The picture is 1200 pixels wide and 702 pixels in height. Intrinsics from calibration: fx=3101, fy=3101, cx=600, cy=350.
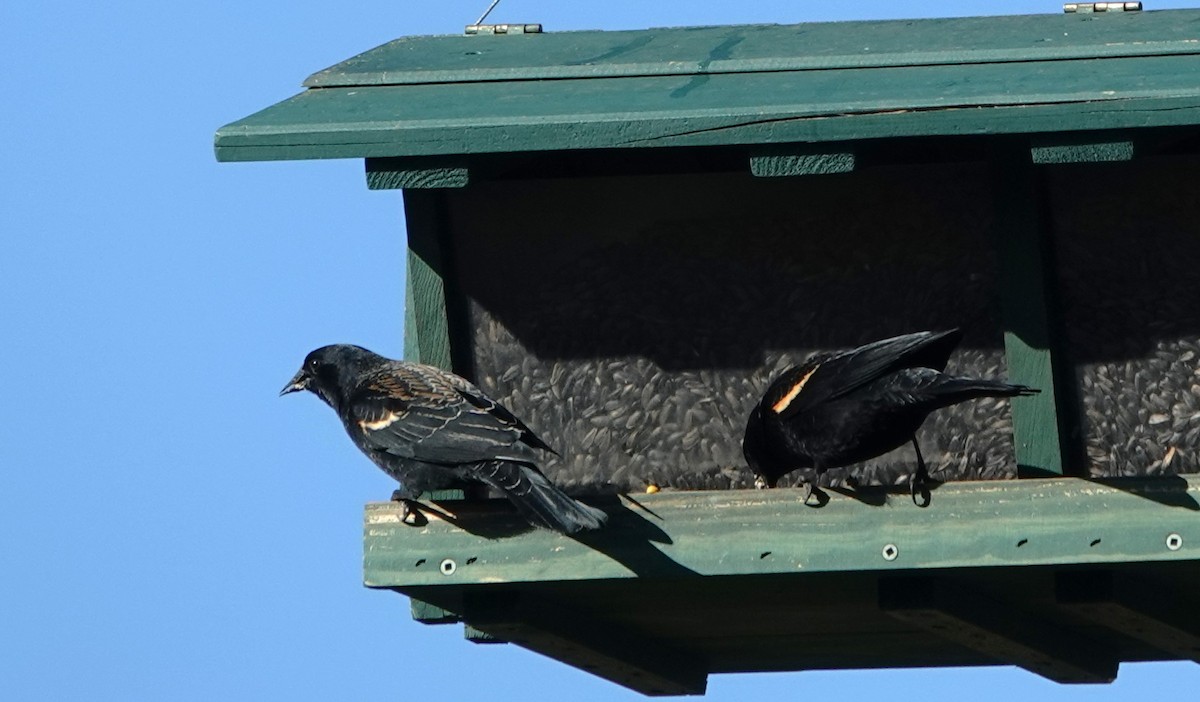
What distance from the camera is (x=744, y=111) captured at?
8.30 metres

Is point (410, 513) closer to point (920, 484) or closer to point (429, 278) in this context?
point (429, 278)

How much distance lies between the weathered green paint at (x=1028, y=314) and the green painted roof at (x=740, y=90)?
0.34 metres

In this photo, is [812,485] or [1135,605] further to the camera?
[1135,605]

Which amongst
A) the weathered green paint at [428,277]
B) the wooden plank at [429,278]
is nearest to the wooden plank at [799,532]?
the wooden plank at [429,278]

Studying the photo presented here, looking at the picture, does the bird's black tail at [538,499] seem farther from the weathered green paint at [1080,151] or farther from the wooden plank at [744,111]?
the weathered green paint at [1080,151]

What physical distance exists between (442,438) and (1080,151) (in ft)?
6.25

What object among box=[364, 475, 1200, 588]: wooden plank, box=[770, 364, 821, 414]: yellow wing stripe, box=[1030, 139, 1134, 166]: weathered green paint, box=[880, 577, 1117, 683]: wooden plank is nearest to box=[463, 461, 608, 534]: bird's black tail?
box=[364, 475, 1200, 588]: wooden plank

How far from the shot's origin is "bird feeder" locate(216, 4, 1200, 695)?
828 cm

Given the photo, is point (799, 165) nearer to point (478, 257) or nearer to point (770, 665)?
point (478, 257)

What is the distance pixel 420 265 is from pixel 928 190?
1.49 meters

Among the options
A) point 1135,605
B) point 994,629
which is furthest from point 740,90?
point 1135,605

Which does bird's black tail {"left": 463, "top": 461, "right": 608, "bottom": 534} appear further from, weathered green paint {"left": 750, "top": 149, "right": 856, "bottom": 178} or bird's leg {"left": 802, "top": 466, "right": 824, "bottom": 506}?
weathered green paint {"left": 750, "top": 149, "right": 856, "bottom": 178}

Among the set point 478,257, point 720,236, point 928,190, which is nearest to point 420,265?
point 478,257

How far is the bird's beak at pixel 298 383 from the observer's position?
9555mm
